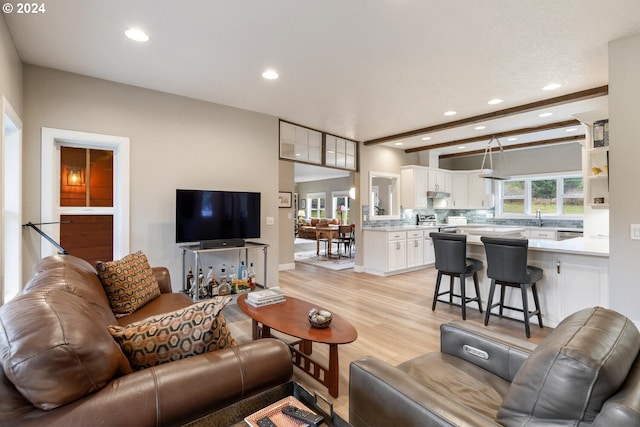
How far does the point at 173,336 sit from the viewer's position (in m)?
1.23

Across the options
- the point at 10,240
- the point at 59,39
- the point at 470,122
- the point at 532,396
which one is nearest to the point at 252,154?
the point at 59,39

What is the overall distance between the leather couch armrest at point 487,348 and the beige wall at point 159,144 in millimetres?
3291

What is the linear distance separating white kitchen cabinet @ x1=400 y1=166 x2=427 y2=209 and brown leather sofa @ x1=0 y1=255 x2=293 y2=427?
611 centimetres

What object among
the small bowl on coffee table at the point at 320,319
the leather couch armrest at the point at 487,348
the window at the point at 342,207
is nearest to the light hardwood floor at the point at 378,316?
the small bowl on coffee table at the point at 320,319

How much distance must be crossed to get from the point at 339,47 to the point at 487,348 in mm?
2561

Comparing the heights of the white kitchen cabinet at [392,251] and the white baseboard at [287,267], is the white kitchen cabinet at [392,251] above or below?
above

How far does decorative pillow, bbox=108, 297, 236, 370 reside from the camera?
119 cm

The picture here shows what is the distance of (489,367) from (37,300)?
2027mm

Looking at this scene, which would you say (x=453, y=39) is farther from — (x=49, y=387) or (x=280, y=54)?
(x=49, y=387)

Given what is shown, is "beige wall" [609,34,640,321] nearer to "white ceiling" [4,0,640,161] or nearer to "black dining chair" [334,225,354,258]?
"white ceiling" [4,0,640,161]

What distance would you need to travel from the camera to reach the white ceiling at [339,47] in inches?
88.0

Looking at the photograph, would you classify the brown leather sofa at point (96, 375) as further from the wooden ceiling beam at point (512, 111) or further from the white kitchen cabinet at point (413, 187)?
the white kitchen cabinet at point (413, 187)

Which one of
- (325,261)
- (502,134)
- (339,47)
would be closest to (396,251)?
(325,261)

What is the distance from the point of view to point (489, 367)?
1.64 m
